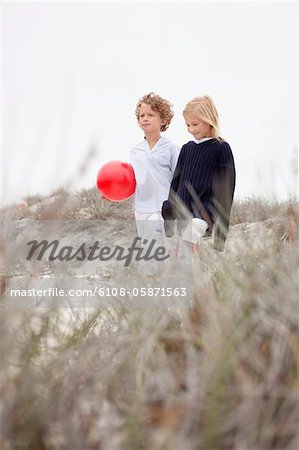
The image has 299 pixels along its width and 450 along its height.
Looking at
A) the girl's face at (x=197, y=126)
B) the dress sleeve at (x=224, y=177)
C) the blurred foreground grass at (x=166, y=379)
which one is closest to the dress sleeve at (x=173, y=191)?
the girl's face at (x=197, y=126)

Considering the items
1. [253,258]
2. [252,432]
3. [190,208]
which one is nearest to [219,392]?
[252,432]

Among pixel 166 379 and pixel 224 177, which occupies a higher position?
pixel 166 379

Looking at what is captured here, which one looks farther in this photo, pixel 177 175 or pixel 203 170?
pixel 177 175

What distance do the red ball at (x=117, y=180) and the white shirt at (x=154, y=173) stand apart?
46 mm

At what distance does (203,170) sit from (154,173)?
519mm

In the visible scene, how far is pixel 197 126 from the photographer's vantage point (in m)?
3.61

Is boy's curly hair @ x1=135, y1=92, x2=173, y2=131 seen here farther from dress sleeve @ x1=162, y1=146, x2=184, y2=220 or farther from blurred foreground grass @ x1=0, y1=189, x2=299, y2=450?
blurred foreground grass @ x1=0, y1=189, x2=299, y2=450

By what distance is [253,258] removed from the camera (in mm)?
2076

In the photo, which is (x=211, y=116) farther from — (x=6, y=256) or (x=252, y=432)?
(x=252, y=432)

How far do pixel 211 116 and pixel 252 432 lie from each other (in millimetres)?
2590

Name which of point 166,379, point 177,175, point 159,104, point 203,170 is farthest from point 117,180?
point 166,379

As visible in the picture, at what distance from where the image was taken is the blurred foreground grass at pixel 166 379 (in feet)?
4.07

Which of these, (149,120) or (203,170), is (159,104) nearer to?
(149,120)

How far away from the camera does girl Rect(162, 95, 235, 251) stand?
3428 mm
